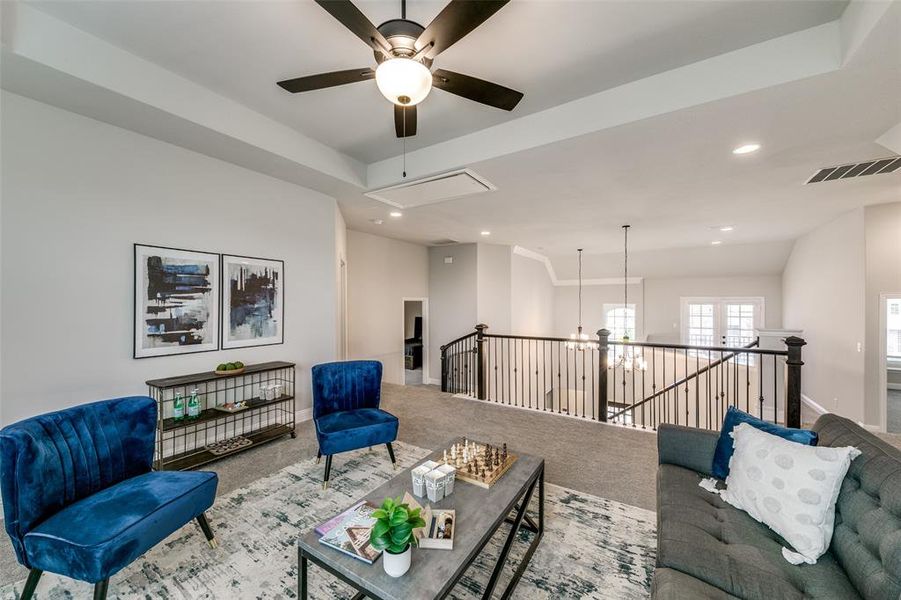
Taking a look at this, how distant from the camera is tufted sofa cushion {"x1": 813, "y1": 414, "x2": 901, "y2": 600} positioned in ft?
3.75

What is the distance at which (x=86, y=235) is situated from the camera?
2613mm

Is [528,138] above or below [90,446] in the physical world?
above

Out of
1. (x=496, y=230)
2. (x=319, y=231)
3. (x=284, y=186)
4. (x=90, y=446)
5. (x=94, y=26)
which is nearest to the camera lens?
(x=90, y=446)

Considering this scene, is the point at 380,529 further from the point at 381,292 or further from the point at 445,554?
the point at 381,292

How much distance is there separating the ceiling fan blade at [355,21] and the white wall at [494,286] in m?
5.66

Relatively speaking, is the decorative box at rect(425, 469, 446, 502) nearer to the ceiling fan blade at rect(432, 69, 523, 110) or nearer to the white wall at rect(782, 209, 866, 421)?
the ceiling fan blade at rect(432, 69, 523, 110)

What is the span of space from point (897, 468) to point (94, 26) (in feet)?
15.2

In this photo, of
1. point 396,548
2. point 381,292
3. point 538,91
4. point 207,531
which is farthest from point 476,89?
point 381,292

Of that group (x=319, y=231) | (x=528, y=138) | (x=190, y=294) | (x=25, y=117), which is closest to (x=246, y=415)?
(x=190, y=294)

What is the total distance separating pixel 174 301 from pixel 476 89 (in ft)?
10.1

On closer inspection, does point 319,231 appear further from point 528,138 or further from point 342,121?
point 528,138

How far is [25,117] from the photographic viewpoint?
237 centimetres

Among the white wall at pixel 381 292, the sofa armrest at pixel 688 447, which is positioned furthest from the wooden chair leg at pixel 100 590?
the white wall at pixel 381 292

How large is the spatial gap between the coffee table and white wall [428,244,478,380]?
5.22m
